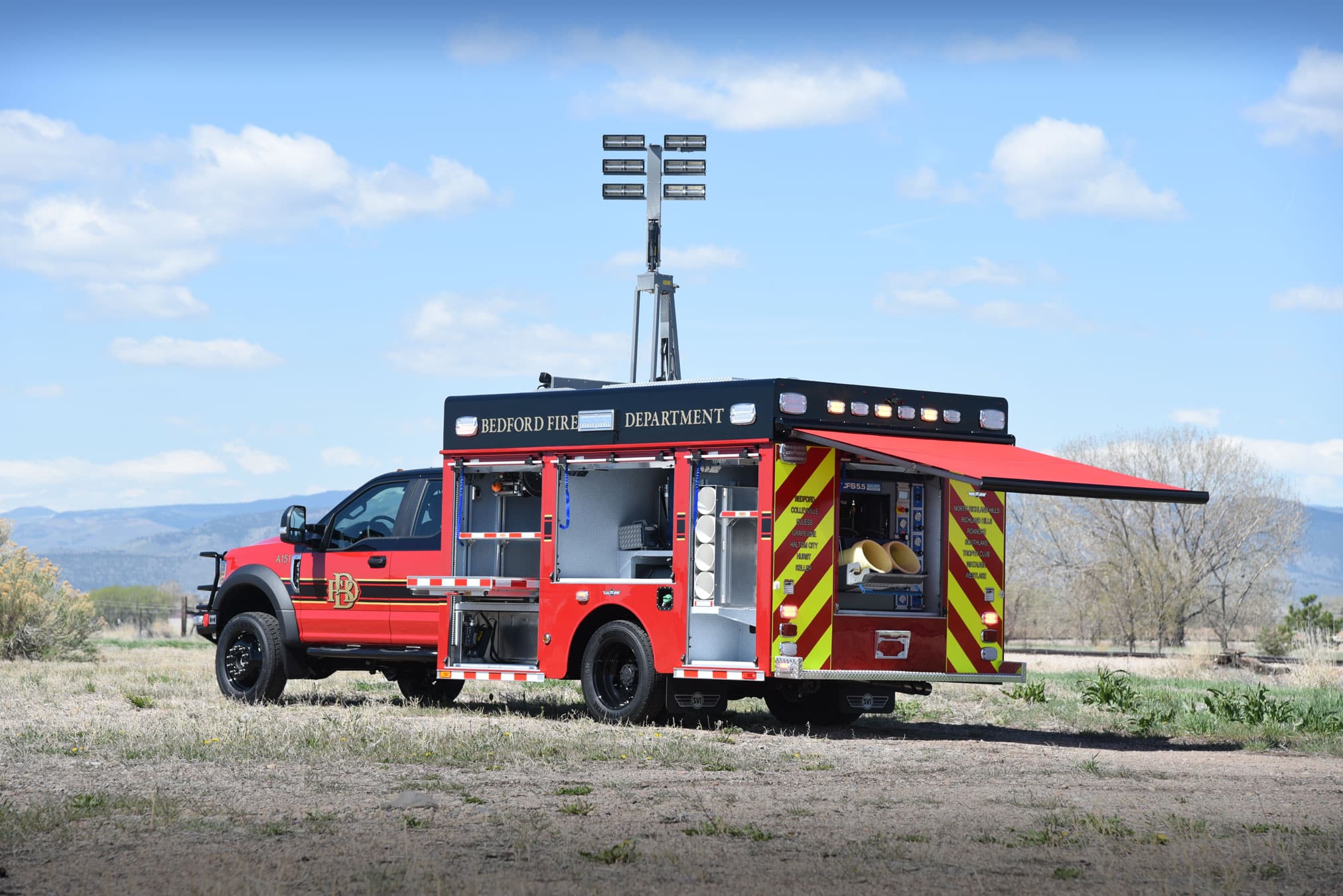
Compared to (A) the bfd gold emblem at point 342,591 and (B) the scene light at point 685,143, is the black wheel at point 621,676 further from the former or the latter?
(B) the scene light at point 685,143

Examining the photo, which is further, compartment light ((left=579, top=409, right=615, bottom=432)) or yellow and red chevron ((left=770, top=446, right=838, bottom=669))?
compartment light ((left=579, top=409, right=615, bottom=432))

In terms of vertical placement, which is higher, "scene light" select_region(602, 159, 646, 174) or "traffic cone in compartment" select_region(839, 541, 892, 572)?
"scene light" select_region(602, 159, 646, 174)

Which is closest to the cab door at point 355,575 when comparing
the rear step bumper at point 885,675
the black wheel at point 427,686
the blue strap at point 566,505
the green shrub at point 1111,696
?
the black wheel at point 427,686

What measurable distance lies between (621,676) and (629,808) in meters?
5.17

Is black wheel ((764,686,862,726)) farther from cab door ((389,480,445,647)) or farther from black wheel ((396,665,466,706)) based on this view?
black wheel ((396,665,466,706))

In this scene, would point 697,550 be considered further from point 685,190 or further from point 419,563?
point 685,190

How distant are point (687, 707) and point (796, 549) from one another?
6.22ft

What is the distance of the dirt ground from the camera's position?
741cm

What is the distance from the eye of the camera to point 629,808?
9.26 m

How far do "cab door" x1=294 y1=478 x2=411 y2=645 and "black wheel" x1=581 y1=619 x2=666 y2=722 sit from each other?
98.9 inches

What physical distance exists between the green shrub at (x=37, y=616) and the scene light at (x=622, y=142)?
11033 millimetres

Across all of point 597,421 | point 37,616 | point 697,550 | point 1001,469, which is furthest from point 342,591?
point 37,616

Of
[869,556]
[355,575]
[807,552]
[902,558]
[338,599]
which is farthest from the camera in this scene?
[338,599]

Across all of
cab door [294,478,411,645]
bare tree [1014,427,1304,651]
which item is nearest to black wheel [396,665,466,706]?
cab door [294,478,411,645]
